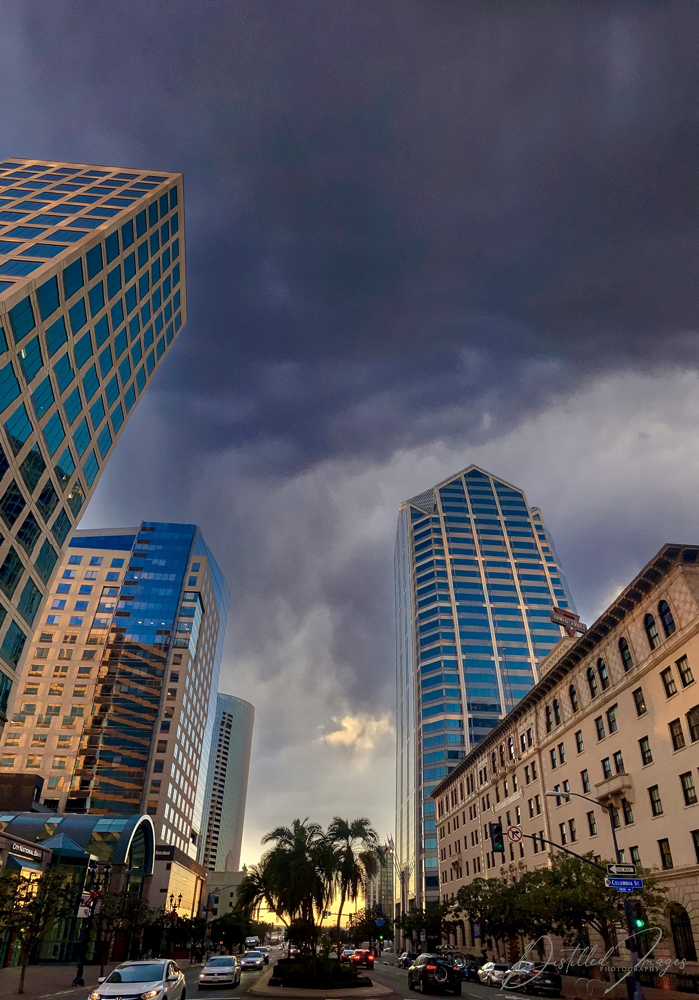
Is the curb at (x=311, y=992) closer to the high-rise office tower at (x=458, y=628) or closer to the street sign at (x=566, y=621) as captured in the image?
the street sign at (x=566, y=621)

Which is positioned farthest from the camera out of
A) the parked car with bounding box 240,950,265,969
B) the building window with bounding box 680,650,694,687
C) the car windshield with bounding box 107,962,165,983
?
the parked car with bounding box 240,950,265,969

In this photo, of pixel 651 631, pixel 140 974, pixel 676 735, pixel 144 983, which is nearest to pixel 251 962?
pixel 676 735

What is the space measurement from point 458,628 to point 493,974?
10527 centimetres

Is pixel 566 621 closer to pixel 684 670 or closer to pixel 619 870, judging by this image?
pixel 684 670

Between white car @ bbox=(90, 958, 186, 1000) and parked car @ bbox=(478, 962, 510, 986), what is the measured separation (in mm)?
34638

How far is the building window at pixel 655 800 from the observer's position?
38281mm

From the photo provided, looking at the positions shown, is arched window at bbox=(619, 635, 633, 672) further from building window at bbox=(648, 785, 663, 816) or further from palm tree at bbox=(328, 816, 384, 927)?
palm tree at bbox=(328, 816, 384, 927)

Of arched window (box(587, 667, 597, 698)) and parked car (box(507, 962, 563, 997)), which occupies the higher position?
arched window (box(587, 667, 597, 698))

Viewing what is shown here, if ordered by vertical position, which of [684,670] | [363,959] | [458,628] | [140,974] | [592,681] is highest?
[458,628]

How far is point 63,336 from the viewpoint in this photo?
53062mm

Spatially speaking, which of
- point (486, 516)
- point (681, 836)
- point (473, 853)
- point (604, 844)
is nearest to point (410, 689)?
point (486, 516)

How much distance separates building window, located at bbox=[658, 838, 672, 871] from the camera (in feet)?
120

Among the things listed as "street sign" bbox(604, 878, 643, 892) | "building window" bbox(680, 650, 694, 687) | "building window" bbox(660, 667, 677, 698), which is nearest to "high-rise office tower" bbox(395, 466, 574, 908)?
"building window" bbox(660, 667, 677, 698)

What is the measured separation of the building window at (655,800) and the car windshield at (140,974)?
3217cm
